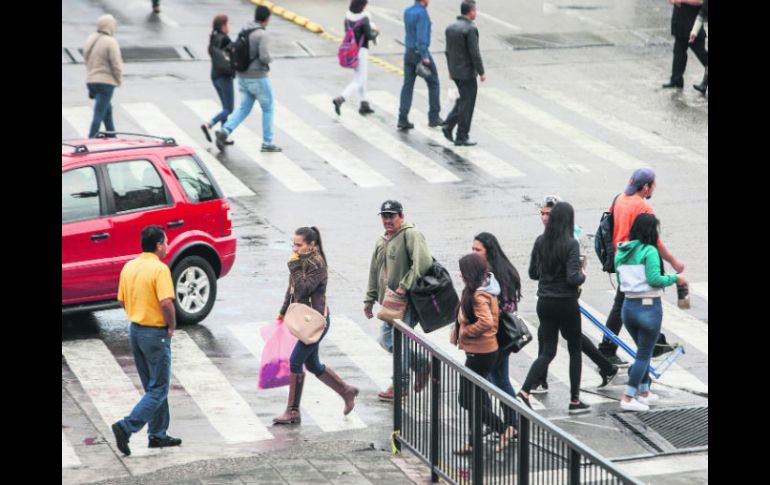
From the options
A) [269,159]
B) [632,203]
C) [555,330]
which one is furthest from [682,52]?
[555,330]

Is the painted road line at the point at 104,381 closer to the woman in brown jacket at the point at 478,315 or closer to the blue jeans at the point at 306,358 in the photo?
the blue jeans at the point at 306,358

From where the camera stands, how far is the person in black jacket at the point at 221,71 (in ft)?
73.7

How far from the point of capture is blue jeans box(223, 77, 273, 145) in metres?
22.0

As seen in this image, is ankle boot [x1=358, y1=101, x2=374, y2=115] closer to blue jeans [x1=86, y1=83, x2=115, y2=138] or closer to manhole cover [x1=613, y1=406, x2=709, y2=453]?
blue jeans [x1=86, y1=83, x2=115, y2=138]

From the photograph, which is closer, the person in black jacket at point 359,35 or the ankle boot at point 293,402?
the ankle boot at point 293,402

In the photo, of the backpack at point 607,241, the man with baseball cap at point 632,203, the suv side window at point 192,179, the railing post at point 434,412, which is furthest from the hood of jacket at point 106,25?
the railing post at point 434,412

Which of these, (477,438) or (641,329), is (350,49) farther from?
(477,438)

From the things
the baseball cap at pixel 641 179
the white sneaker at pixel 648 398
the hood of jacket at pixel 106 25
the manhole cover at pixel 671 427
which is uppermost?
the baseball cap at pixel 641 179

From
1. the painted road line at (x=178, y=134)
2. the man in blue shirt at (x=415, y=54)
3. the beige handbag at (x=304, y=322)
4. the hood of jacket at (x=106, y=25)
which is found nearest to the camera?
the beige handbag at (x=304, y=322)

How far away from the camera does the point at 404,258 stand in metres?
12.5

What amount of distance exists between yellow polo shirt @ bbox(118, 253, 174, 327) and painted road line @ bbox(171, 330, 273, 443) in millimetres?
1202

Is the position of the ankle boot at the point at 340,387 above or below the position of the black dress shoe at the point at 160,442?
above

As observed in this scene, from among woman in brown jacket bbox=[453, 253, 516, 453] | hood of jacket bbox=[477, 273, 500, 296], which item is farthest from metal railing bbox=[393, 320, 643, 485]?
hood of jacket bbox=[477, 273, 500, 296]

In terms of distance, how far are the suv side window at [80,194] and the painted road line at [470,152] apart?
7969 millimetres
